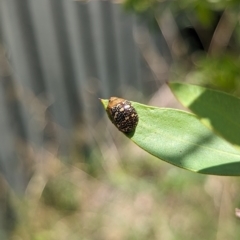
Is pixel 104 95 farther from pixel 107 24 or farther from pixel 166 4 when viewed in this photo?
pixel 166 4

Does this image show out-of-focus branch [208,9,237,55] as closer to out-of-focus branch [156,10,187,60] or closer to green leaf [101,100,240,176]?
out-of-focus branch [156,10,187,60]

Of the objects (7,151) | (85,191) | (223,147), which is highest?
(223,147)

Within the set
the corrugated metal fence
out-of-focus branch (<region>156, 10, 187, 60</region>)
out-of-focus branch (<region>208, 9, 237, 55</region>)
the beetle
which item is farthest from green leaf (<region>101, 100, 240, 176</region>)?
out-of-focus branch (<region>156, 10, 187, 60</region>)

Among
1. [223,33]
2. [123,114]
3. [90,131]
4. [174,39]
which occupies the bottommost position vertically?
[90,131]

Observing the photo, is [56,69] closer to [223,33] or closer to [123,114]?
[223,33]

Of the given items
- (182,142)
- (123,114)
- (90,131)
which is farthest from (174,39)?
(182,142)

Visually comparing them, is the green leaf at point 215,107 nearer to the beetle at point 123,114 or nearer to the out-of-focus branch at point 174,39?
the beetle at point 123,114

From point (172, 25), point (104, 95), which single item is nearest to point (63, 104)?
point (104, 95)
